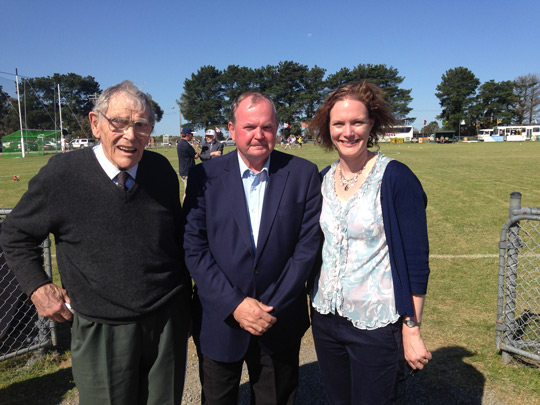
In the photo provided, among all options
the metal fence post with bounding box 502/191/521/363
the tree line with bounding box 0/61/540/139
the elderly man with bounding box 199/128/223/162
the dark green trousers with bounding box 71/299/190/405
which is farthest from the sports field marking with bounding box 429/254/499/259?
the tree line with bounding box 0/61/540/139

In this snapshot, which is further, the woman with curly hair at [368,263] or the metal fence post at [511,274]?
the metal fence post at [511,274]

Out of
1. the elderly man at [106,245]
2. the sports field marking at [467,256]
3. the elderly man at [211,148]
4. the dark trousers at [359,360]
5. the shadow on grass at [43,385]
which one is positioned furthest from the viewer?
the elderly man at [211,148]

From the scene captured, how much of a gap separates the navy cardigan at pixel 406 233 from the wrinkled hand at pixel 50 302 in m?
1.69

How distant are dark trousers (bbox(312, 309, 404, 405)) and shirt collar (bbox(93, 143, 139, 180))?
1.29 metres

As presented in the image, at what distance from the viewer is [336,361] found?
7.15ft

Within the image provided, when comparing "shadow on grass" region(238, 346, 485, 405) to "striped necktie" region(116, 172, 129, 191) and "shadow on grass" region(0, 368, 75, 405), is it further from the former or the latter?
"striped necktie" region(116, 172, 129, 191)

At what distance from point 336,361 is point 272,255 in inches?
27.7

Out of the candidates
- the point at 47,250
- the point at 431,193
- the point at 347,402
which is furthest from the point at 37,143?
the point at 347,402

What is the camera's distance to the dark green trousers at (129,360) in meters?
2.00

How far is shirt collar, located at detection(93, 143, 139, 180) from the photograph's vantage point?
6.49 ft

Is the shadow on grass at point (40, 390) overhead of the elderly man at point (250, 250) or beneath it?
beneath

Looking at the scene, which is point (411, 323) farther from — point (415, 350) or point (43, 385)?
point (43, 385)

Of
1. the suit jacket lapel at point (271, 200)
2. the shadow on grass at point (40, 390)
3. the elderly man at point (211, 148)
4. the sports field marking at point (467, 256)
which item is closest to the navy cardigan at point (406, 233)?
the suit jacket lapel at point (271, 200)

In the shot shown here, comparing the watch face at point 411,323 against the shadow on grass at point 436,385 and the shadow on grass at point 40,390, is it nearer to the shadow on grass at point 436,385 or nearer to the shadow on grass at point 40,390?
the shadow on grass at point 436,385
